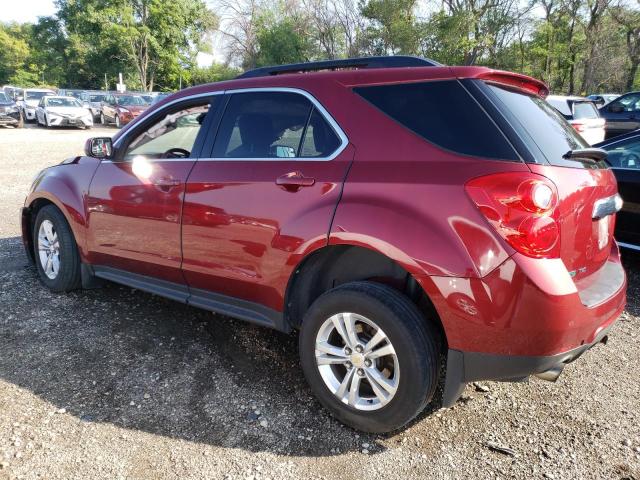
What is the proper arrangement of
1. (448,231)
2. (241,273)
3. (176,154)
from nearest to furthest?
(448,231) < (241,273) < (176,154)

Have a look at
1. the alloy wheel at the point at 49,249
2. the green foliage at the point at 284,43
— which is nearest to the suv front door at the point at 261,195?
the alloy wheel at the point at 49,249

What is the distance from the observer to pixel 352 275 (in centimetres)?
268

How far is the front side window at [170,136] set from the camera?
343cm

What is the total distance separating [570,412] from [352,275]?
1466 millimetres

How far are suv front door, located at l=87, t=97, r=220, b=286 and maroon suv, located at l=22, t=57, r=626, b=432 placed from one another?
0.07 ft

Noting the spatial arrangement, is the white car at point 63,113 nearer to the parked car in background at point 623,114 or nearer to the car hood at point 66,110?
the car hood at point 66,110

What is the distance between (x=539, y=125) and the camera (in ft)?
7.90

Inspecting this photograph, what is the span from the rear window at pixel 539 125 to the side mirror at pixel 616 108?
1256cm

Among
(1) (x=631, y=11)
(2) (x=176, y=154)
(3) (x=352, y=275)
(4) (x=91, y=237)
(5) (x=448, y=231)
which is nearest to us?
(5) (x=448, y=231)

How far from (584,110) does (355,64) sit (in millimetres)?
10276

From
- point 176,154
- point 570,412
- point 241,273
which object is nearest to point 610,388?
point 570,412

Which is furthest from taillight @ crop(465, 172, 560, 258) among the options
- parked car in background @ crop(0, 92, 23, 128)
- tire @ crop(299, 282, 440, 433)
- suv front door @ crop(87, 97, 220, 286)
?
parked car in background @ crop(0, 92, 23, 128)

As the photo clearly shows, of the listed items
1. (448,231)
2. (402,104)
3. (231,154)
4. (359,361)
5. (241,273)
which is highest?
(402,104)

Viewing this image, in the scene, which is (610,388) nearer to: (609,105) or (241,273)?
(241,273)
